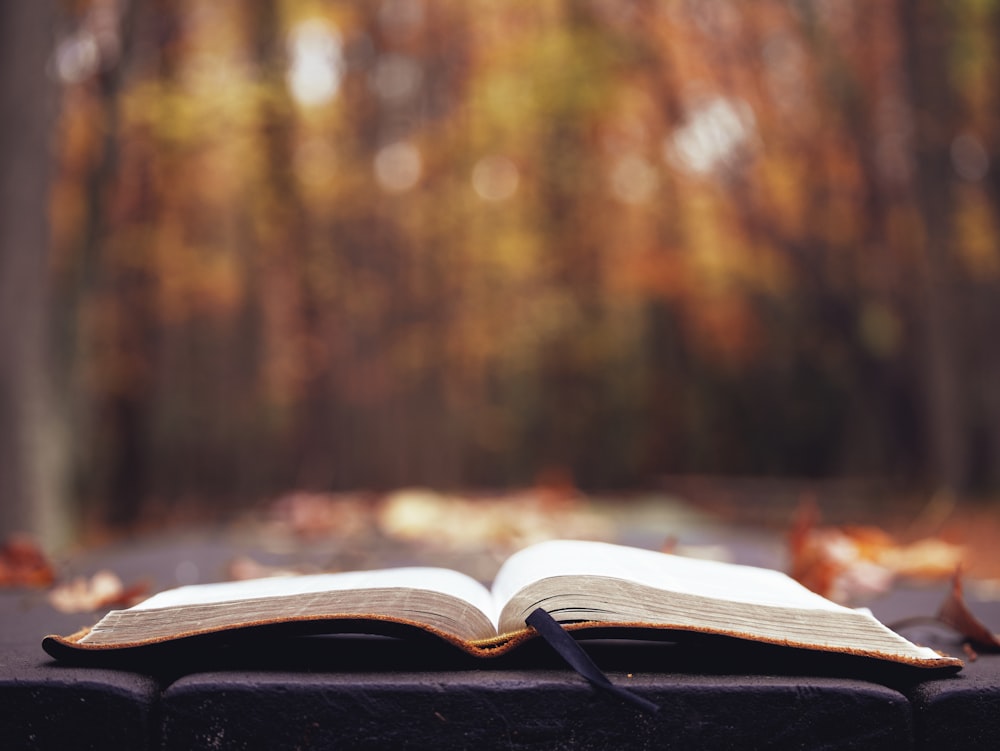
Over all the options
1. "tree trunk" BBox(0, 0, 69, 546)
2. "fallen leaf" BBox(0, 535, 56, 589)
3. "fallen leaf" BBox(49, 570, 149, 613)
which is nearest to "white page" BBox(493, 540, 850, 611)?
"fallen leaf" BBox(49, 570, 149, 613)

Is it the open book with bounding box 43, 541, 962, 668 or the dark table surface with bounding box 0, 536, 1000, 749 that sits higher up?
the open book with bounding box 43, 541, 962, 668

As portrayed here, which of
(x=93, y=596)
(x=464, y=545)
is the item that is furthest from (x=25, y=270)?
(x=93, y=596)

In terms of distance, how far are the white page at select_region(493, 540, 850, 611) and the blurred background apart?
3.97 meters

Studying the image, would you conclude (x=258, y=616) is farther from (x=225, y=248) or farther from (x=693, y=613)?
(x=225, y=248)

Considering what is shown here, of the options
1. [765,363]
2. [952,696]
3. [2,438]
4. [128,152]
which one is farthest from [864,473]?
[952,696]

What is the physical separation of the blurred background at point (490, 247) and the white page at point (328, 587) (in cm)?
381

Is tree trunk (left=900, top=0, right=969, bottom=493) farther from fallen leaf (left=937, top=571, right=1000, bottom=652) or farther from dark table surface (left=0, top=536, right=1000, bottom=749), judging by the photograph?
dark table surface (left=0, top=536, right=1000, bottom=749)

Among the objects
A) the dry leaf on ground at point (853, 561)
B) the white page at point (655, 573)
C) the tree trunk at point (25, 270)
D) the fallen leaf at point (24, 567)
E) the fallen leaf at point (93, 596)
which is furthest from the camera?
the tree trunk at point (25, 270)

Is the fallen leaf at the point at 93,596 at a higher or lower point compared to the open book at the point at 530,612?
lower

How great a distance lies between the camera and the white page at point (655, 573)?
1.19m

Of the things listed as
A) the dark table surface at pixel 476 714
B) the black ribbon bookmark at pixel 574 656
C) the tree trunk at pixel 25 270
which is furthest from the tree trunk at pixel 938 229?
the black ribbon bookmark at pixel 574 656

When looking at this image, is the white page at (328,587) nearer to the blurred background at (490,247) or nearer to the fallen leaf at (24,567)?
the fallen leaf at (24,567)

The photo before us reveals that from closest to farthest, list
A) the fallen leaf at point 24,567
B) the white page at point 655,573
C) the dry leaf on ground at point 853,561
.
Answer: the white page at point 655,573 < the dry leaf on ground at point 853,561 < the fallen leaf at point 24,567

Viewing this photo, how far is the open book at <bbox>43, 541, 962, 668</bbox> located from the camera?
1.08 meters
